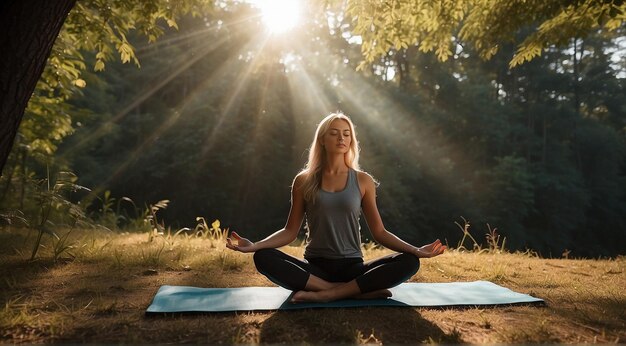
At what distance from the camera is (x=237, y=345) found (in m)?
2.10

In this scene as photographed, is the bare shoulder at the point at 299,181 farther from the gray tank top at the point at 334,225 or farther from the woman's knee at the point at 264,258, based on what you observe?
the woman's knee at the point at 264,258

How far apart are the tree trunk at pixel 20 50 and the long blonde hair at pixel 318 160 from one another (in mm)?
1663

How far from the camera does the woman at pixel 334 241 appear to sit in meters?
2.79

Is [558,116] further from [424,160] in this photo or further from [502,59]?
[424,160]

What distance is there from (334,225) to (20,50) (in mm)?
2013

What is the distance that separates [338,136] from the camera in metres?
3.05

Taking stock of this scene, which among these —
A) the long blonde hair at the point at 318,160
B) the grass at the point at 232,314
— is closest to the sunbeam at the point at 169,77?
the grass at the point at 232,314

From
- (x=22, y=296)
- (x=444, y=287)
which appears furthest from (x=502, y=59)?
(x=22, y=296)

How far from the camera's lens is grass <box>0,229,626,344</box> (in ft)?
7.41

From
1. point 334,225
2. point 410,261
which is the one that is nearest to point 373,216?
point 334,225

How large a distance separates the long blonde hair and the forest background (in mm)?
11256

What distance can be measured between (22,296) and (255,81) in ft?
51.6

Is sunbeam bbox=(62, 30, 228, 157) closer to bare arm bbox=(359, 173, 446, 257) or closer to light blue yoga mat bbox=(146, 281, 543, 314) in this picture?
bare arm bbox=(359, 173, 446, 257)

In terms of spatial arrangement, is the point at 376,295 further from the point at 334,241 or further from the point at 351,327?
the point at 351,327
